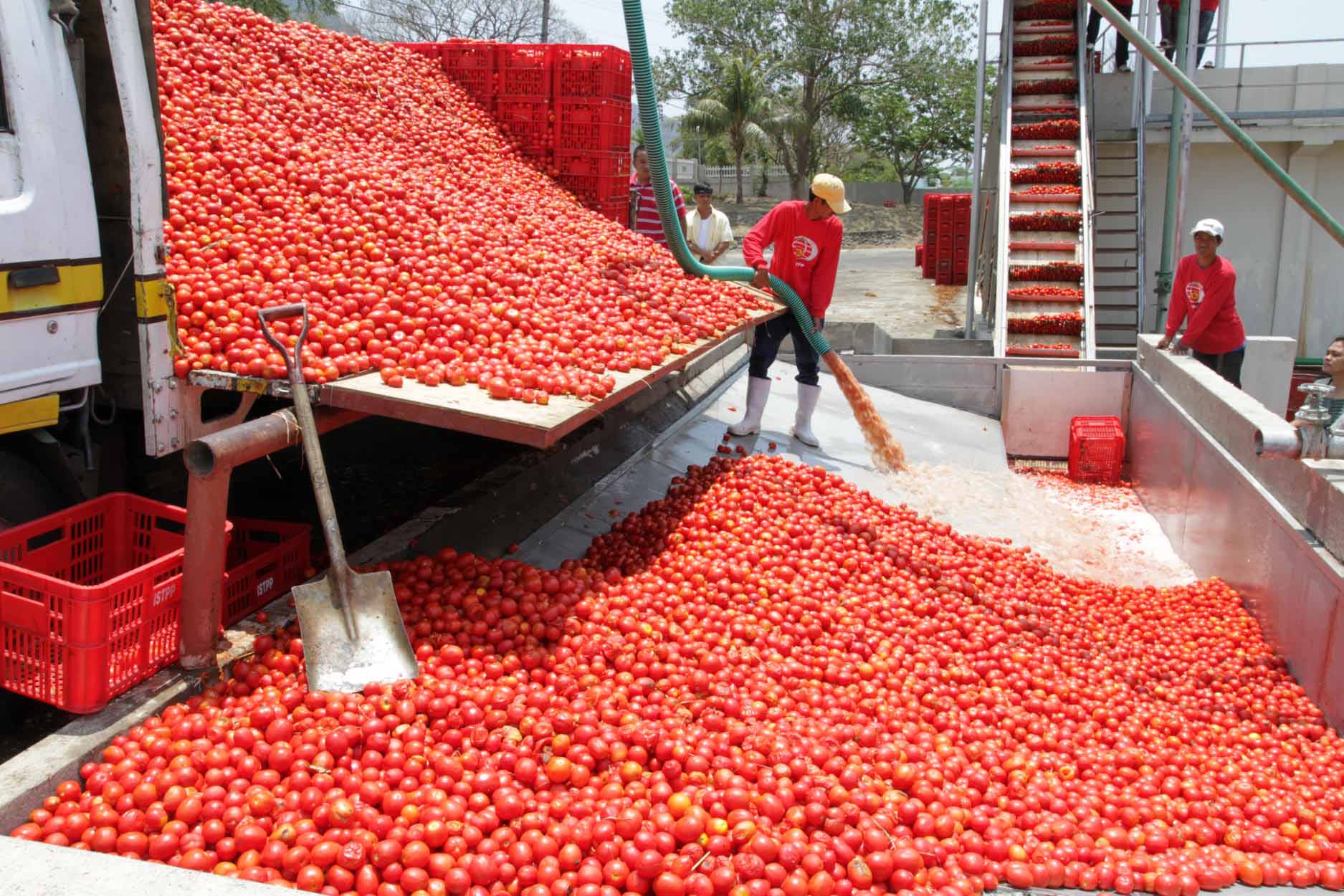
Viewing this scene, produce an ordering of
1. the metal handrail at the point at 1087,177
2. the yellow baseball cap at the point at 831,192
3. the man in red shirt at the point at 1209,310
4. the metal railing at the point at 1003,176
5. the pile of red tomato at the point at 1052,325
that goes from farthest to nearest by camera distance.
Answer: the metal railing at the point at 1003,176 < the pile of red tomato at the point at 1052,325 < the metal handrail at the point at 1087,177 < the man in red shirt at the point at 1209,310 < the yellow baseball cap at the point at 831,192

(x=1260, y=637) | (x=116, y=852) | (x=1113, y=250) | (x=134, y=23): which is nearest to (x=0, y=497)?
(x=116, y=852)

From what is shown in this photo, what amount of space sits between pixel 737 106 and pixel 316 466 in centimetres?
3578

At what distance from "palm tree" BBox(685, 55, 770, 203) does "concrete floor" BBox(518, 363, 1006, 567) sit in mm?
28483

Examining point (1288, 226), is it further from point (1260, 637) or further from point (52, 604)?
point (52, 604)

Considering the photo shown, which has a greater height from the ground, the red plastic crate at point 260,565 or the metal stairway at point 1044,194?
the metal stairway at point 1044,194

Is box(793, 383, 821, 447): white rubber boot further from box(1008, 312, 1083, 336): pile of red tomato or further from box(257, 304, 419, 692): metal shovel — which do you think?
box(257, 304, 419, 692): metal shovel

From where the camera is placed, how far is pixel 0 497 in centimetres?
363

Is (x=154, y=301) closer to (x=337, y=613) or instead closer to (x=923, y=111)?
(x=337, y=613)

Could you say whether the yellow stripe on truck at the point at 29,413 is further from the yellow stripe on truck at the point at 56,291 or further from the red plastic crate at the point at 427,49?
the red plastic crate at the point at 427,49

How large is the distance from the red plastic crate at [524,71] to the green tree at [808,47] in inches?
1243

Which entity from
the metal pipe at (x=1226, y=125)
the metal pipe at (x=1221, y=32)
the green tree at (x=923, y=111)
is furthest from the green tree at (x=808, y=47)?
the metal pipe at (x=1226, y=125)

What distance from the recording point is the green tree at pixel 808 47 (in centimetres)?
3953

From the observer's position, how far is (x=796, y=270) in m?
7.76

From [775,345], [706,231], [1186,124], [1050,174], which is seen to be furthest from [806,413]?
[1186,124]
